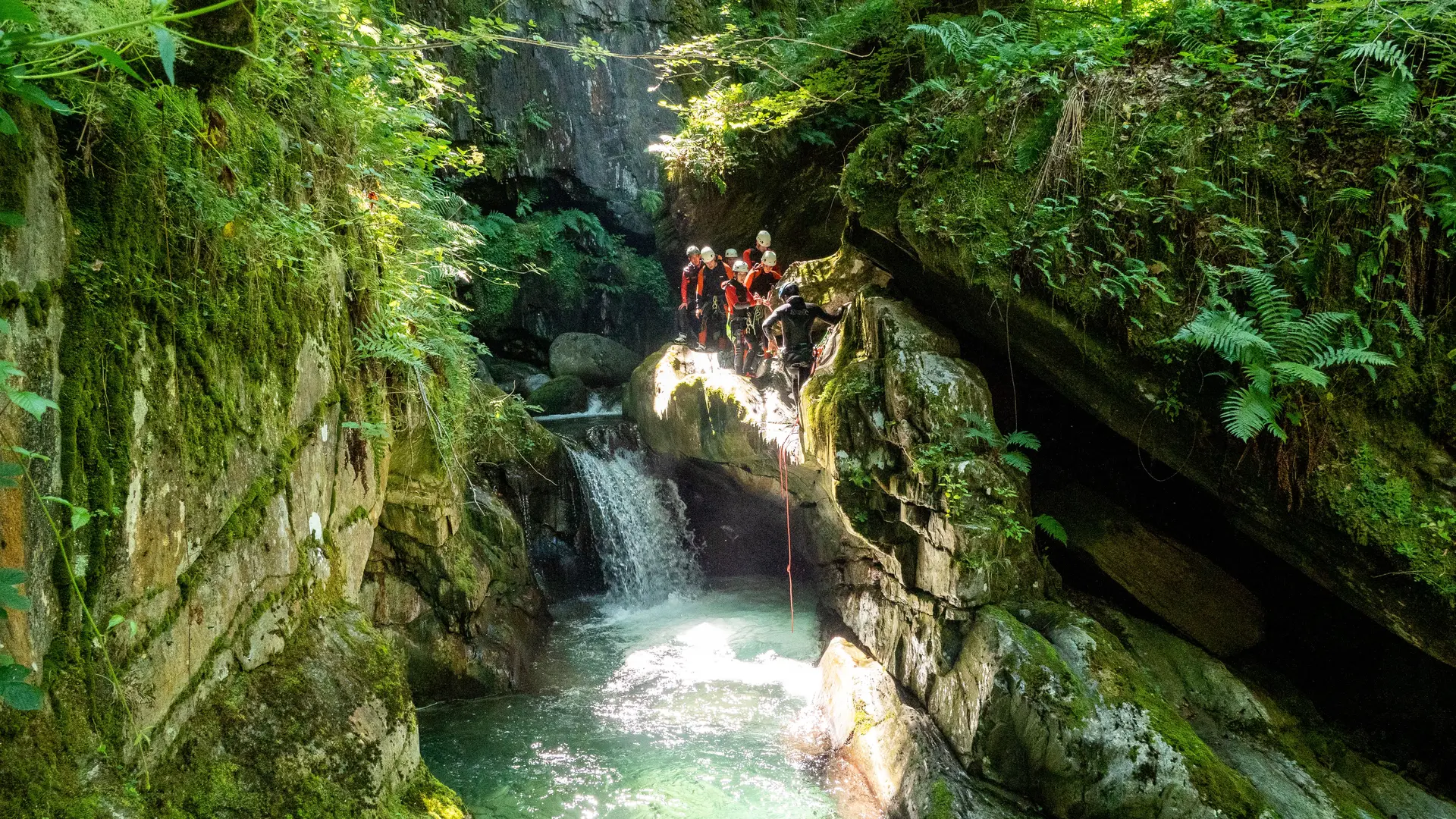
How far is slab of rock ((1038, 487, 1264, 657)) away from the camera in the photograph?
6359 millimetres

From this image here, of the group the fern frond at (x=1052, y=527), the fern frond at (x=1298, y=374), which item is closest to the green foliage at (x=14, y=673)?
the fern frond at (x=1298, y=374)

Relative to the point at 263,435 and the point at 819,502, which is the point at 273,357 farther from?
the point at 819,502

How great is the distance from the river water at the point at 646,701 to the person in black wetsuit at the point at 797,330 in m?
3.60

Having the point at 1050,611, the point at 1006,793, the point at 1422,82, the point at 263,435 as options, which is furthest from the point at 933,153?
the point at 263,435

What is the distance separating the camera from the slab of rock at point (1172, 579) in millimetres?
6359

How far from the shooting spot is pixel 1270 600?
254 inches

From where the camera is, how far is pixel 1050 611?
5.83 metres

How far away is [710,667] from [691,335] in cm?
849

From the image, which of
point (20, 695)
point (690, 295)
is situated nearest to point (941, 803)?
point (20, 695)

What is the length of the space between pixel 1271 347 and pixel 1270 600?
2.92 m

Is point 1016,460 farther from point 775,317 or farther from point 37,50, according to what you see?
point 37,50

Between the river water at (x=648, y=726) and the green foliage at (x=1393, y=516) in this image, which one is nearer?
the green foliage at (x=1393, y=516)

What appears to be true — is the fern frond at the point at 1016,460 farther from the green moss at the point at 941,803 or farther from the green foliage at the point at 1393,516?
the green moss at the point at 941,803

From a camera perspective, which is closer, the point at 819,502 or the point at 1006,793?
the point at 1006,793
